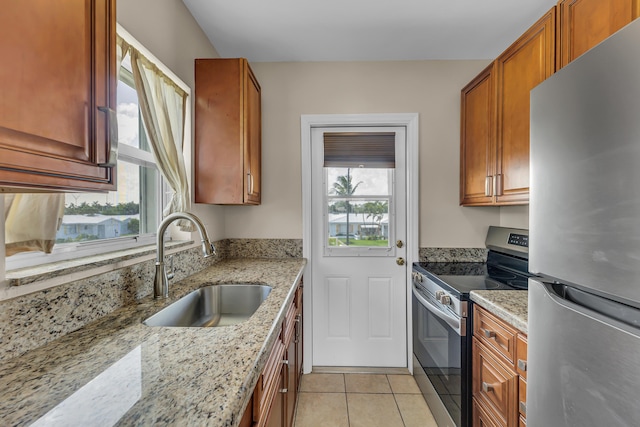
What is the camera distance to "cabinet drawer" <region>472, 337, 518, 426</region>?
3.91 ft

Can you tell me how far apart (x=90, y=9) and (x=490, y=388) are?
6.31 feet

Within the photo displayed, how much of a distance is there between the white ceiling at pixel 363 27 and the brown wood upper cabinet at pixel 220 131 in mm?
303

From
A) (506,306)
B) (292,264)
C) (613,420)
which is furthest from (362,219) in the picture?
(613,420)

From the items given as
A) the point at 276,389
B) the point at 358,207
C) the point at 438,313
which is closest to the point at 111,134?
the point at 276,389

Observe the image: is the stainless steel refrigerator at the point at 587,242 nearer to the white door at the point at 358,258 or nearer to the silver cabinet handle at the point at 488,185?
the silver cabinet handle at the point at 488,185

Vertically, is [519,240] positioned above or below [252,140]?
below

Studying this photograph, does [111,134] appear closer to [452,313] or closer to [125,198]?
[125,198]

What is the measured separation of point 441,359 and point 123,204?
194cm

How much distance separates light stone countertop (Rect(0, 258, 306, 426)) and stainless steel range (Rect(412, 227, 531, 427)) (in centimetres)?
104

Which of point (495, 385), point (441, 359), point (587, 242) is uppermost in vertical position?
point (587, 242)

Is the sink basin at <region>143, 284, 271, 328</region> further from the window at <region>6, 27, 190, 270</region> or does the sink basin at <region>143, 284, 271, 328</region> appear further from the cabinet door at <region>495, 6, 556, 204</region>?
the cabinet door at <region>495, 6, 556, 204</region>

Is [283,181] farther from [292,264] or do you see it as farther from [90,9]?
[90,9]

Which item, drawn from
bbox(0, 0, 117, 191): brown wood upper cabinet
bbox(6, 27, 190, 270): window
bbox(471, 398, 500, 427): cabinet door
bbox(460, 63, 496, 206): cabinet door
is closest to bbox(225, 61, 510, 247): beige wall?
bbox(460, 63, 496, 206): cabinet door

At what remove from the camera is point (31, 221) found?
0.90m
